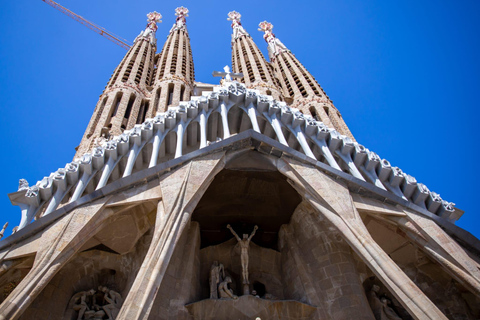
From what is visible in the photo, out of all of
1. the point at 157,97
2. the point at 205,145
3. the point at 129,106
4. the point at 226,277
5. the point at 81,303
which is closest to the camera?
the point at 81,303

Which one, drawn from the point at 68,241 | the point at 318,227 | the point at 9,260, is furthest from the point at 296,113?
the point at 9,260

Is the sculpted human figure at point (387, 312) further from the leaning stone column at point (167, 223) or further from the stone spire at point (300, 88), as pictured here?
the stone spire at point (300, 88)

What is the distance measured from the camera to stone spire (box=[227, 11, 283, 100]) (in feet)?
71.8

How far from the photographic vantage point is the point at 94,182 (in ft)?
32.6

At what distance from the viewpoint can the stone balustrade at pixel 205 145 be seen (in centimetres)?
910

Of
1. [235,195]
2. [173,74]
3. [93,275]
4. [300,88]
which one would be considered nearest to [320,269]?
[235,195]

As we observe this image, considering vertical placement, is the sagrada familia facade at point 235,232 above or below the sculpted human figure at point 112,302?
above

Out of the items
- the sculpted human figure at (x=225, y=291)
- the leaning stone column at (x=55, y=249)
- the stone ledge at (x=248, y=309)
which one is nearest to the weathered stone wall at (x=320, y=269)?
the stone ledge at (x=248, y=309)

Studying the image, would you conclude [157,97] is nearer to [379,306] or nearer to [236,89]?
[236,89]

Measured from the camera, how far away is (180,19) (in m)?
32.1

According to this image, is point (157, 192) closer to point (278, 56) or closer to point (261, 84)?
point (261, 84)

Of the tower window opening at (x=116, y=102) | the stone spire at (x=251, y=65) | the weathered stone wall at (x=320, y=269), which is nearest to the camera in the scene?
the weathered stone wall at (x=320, y=269)

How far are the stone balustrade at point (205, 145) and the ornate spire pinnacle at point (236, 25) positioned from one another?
65.3 ft

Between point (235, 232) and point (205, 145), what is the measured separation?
2.51m
